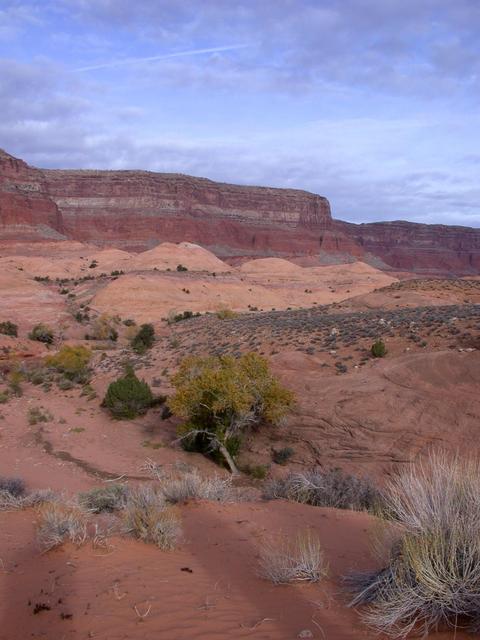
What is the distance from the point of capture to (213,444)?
48.9 feet

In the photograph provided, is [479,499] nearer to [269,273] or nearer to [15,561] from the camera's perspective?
[15,561]

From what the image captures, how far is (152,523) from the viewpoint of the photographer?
666cm

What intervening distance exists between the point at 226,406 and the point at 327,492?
18.7 feet

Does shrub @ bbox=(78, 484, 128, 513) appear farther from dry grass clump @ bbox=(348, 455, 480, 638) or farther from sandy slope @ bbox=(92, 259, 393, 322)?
sandy slope @ bbox=(92, 259, 393, 322)

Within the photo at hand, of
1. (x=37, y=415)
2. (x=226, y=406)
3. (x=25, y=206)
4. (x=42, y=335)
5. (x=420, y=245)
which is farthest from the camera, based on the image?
(x=420, y=245)

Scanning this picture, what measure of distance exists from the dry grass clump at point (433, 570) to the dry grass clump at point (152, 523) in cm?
247

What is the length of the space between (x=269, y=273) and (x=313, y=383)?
59647 millimetres

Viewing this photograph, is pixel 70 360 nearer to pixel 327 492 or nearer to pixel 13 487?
pixel 13 487

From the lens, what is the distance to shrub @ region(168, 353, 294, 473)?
48.8ft

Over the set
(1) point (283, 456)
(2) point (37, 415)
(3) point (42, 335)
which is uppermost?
(1) point (283, 456)

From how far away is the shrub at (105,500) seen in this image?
8.52m

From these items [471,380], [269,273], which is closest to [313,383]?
[471,380]

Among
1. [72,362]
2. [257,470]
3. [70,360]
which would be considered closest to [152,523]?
[257,470]

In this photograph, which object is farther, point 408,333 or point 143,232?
point 143,232
